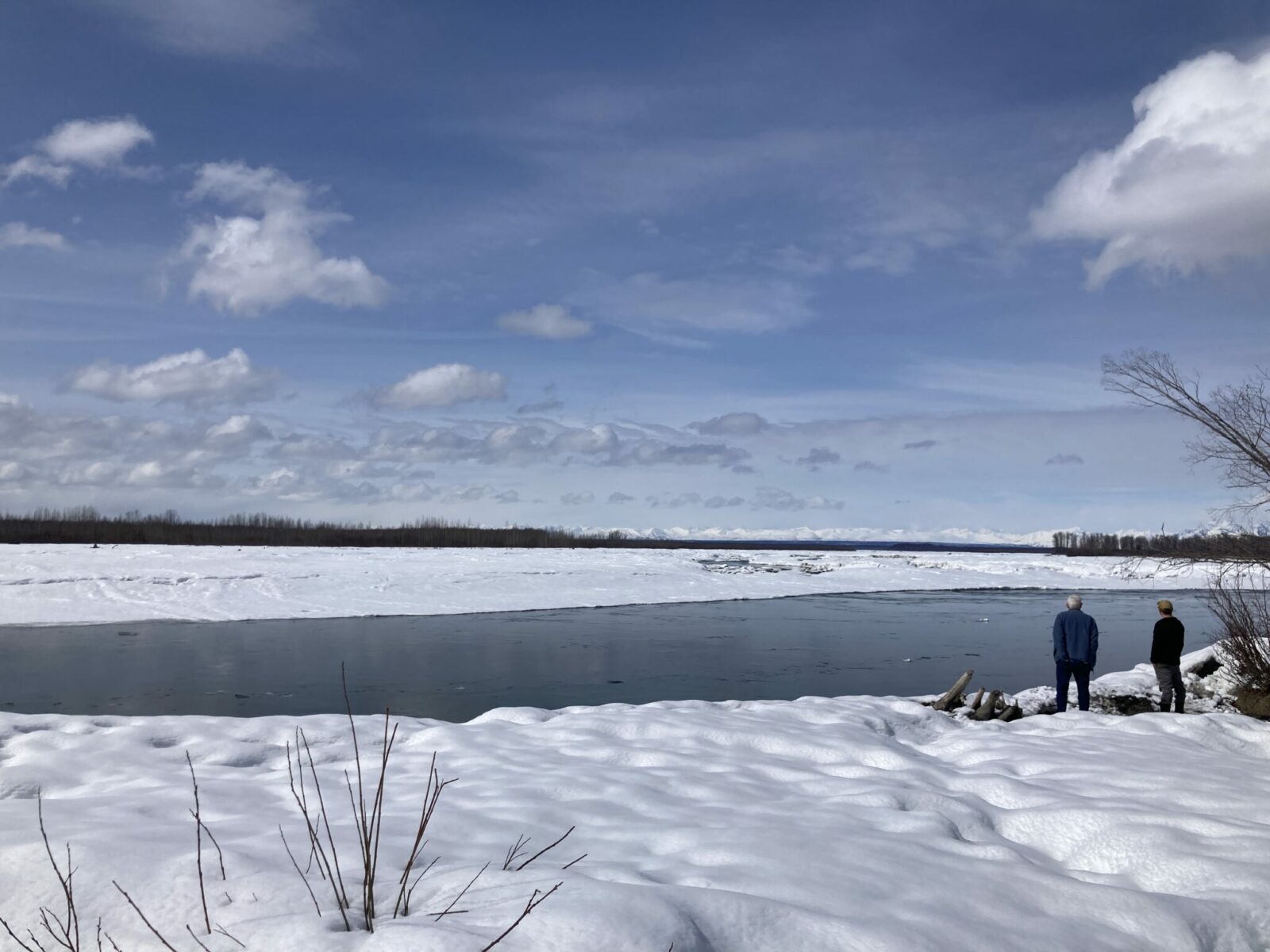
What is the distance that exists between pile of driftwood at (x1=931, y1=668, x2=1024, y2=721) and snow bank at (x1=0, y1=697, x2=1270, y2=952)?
1030 mm

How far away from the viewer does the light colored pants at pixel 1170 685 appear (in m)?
9.67

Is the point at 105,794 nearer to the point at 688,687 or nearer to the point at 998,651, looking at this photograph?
the point at 688,687

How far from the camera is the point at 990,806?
5594 mm

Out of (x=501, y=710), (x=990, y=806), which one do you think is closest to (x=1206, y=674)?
(x=990, y=806)

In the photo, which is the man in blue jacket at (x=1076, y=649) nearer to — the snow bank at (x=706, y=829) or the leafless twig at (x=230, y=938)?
the snow bank at (x=706, y=829)

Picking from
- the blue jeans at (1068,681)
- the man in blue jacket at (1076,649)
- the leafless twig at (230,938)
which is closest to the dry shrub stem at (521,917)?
the leafless twig at (230,938)

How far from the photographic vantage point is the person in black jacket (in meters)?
9.41

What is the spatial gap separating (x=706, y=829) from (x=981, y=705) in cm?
589

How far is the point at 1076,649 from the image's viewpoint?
380 inches

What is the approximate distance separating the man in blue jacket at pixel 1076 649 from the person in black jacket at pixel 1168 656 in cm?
60

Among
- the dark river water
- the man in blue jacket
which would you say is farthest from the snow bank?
the dark river water

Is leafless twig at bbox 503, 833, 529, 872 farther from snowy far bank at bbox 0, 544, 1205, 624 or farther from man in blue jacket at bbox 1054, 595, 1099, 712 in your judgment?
snowy far bank at bbox 0, 544, 1205, 624

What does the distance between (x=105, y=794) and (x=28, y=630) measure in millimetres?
14038

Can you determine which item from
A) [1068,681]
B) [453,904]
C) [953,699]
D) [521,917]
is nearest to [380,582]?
[953,699]
